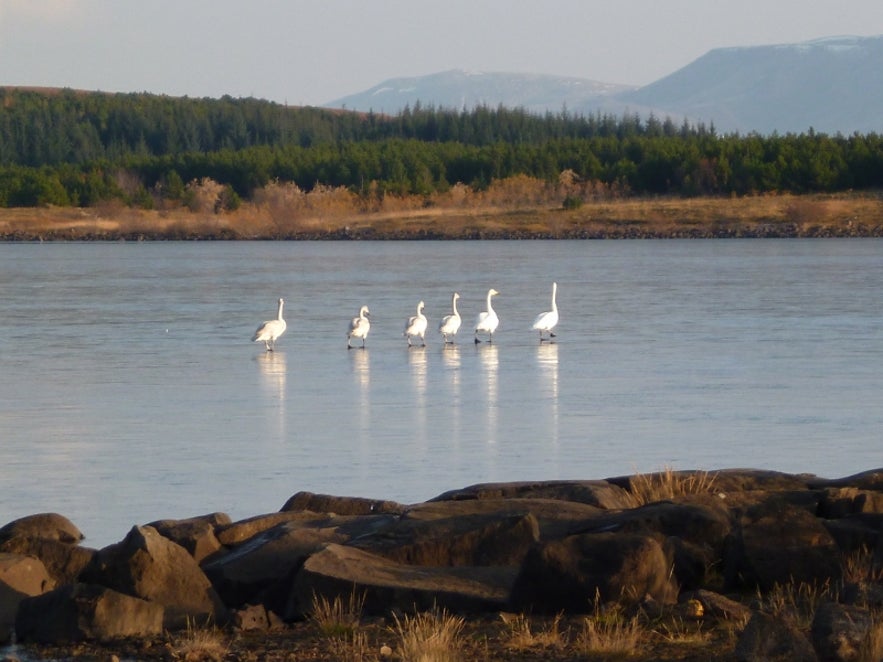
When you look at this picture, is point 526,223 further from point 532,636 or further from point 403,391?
point 532,636

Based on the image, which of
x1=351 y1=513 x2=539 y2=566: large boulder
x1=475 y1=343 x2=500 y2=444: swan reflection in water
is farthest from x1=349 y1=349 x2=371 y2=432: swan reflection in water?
x1=351 y1=513 x2=539 y2=566: large boulder

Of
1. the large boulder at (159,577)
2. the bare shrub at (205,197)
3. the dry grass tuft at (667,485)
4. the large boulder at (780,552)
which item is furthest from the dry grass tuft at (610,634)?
the bare shrub at (205,197)

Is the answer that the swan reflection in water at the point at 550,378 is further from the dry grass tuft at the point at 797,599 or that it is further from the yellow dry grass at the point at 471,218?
the yellow dry grass at the point at 471,218

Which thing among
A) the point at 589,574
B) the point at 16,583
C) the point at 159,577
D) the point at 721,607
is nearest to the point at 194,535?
the point at 159,577

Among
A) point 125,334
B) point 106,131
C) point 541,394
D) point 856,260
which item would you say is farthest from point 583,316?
point 106,131

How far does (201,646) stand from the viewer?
6.55 meters

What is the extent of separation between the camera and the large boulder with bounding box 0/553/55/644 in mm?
7184

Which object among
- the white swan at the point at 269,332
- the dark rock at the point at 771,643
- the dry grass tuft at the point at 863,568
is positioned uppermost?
the dark rock at the point at 771,643

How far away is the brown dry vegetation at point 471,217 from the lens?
206ft

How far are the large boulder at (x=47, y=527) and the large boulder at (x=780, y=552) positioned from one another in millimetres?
3618

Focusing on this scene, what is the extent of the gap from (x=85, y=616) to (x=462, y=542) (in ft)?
5.88

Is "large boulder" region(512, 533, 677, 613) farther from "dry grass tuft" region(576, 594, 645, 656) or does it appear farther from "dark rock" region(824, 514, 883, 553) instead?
"dark rock" region(824, 514, 883, 553)

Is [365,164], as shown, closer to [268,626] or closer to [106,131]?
[106,131]

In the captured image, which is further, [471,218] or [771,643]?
[471,218]
